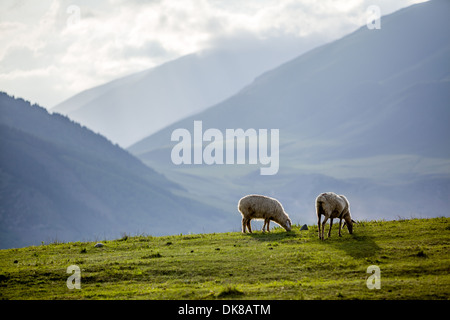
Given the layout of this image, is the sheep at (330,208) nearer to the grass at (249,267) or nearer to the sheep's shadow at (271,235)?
the grass at (249,267)

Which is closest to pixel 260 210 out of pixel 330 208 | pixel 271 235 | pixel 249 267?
pixel 271 235

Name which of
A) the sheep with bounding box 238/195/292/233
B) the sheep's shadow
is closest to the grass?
the sheep's shadow

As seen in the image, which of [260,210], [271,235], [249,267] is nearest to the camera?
[249,267]

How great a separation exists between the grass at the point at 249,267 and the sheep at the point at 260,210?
216cm

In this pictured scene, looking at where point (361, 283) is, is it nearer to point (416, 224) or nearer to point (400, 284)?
point (400, 284)

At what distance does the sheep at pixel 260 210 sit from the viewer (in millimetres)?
31844

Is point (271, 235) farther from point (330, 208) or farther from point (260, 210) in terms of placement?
point (330, 208)

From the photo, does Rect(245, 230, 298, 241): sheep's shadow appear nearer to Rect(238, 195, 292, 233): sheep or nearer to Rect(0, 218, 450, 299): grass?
Rect(0, 218, 450, 299): grass

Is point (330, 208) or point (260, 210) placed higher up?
point (260, 210)

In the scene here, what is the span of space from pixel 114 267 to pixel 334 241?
10161mm

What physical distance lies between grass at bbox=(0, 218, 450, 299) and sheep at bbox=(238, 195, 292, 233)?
7.08ft

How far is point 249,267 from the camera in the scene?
22.9 meters

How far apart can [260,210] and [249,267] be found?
9.31 m

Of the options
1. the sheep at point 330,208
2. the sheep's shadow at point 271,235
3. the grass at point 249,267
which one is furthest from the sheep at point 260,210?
the sheep at point 330,208
